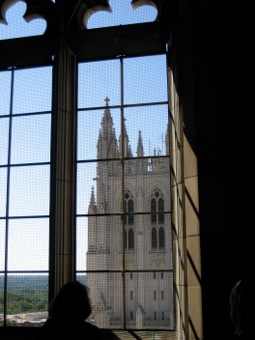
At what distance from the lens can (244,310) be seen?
1947 millimetres

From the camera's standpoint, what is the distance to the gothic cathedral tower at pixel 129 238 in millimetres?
4102

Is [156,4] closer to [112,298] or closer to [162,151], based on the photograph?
[162,151]

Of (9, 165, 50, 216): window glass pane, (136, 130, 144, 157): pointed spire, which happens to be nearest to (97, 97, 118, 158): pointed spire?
(136, 130, 144, 157): pointed spire

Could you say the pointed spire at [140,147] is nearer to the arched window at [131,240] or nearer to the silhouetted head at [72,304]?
the arched window at [131,240]

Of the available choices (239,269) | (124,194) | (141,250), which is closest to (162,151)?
(124,194)

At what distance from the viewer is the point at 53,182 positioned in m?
4.34

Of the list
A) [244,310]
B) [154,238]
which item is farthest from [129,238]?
[244,310]

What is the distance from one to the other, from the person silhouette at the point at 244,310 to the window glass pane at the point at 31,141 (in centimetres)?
282

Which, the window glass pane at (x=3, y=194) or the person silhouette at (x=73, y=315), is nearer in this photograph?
the person silhouette at (x=73, y=315)

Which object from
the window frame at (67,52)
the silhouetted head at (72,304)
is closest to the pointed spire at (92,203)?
the window frame at (67,52)

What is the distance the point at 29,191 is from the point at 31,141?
0.48 metres

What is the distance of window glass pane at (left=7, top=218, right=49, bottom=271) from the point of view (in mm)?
4309

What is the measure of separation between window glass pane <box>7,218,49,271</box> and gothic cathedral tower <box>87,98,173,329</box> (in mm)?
410

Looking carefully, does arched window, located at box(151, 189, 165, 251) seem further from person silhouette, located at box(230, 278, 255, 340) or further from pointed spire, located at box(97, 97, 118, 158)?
person silhouette, located at box(230, 278, 255, 340)
